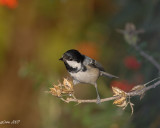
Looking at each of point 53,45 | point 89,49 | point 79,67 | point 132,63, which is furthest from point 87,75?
point 53,45

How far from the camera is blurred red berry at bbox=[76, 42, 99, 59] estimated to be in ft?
20.2

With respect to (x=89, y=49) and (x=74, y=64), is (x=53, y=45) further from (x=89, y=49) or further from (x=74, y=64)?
(x=74, y=64)

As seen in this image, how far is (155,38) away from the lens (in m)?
4.94

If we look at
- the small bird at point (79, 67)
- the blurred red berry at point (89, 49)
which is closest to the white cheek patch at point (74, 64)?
the small bird at point (79, 67)

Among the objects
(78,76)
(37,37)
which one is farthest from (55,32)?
(78,76)

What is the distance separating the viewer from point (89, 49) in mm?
6195

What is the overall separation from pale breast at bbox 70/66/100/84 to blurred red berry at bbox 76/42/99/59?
2.17 meters

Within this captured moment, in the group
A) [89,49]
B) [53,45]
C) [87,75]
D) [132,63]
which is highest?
[53,45]

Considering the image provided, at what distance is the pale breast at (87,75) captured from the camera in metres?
3.73

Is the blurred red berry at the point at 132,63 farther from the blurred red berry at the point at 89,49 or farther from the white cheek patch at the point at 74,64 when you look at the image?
the white cheek patch at the point at 74,64

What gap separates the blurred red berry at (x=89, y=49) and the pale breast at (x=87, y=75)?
2.17 m

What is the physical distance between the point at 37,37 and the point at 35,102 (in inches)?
50.7

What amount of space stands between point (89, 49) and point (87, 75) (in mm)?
2431

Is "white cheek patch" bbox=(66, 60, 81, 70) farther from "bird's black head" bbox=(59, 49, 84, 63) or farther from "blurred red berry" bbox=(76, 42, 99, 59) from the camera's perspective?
"blurred red berry" bbox=(76, 42, 99, 59)
